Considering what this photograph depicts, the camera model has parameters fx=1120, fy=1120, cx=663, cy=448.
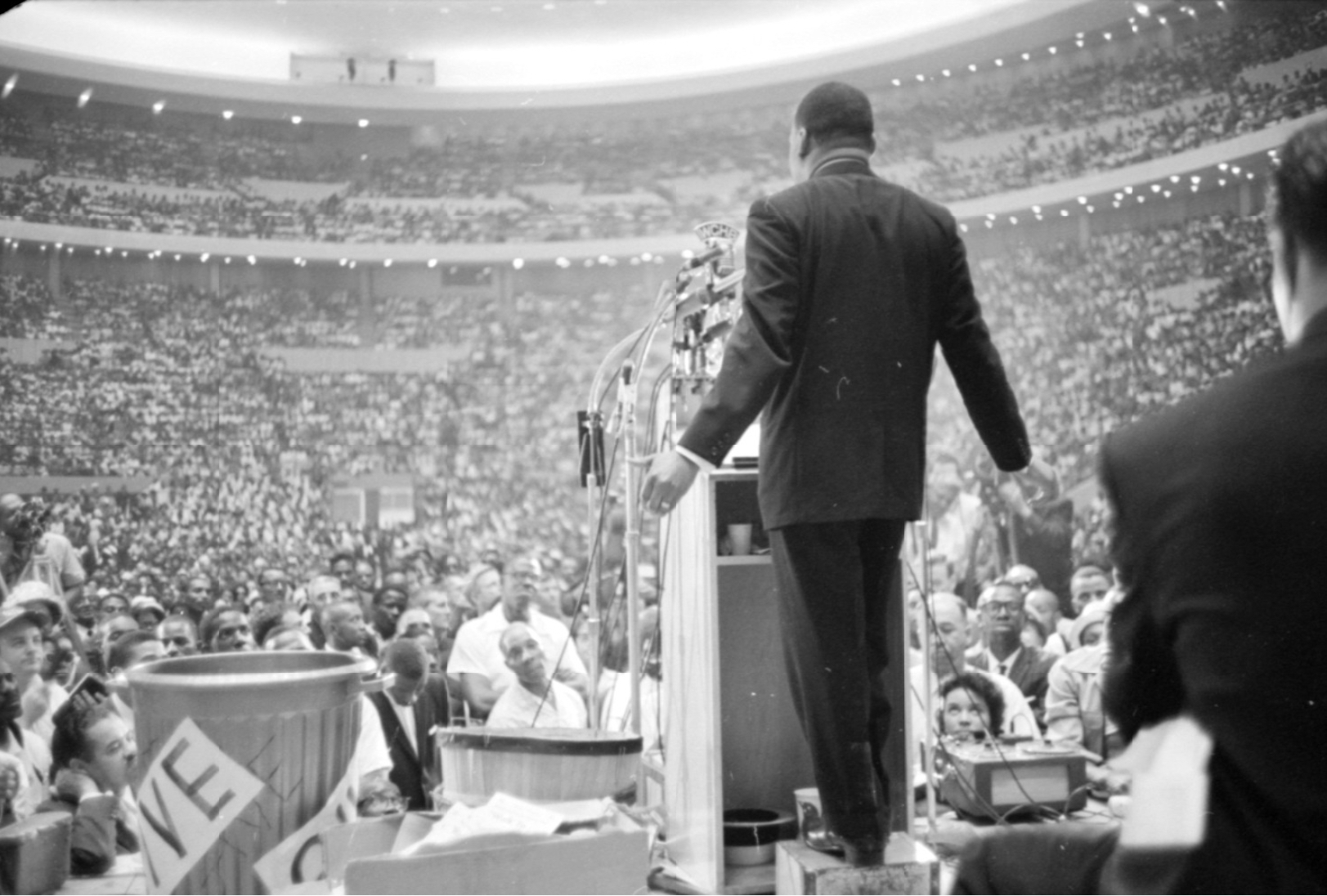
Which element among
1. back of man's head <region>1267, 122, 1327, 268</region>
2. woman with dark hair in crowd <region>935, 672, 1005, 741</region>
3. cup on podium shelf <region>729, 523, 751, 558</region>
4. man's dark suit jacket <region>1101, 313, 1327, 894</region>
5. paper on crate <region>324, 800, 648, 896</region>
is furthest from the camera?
woman with dark hair in crowd <region>935, 672, 1005, 741</region>

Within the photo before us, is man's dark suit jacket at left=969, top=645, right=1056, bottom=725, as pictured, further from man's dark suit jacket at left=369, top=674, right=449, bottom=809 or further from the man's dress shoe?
man's dark suit jacket at left=369, top=674, right=449, bottom=809

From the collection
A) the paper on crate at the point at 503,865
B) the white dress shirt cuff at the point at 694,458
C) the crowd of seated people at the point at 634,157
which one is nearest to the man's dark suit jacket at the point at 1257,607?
the paper on crate at the point at 503,865

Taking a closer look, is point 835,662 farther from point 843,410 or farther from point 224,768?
point 224,768

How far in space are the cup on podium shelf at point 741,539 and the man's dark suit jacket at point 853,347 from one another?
343mm

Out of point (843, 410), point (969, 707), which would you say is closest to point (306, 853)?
point (843, 410)

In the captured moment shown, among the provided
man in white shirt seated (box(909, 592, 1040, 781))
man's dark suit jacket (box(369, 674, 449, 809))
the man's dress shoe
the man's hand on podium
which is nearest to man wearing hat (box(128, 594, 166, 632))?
man's dark suit jacket (box(369, 674, 449, 809))

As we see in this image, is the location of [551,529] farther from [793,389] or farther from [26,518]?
[793,389]

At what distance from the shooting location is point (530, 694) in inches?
104

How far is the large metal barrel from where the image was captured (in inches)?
46.7

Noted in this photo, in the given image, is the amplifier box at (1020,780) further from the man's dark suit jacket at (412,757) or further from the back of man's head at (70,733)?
the back of man's head at (70,733)

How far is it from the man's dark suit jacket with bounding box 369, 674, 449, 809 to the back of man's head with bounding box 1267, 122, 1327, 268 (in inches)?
82.3

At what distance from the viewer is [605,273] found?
117 inches

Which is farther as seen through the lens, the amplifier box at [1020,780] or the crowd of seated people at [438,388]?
the amplifier box at [1020,780]

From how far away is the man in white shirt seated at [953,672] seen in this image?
2.73 metres
